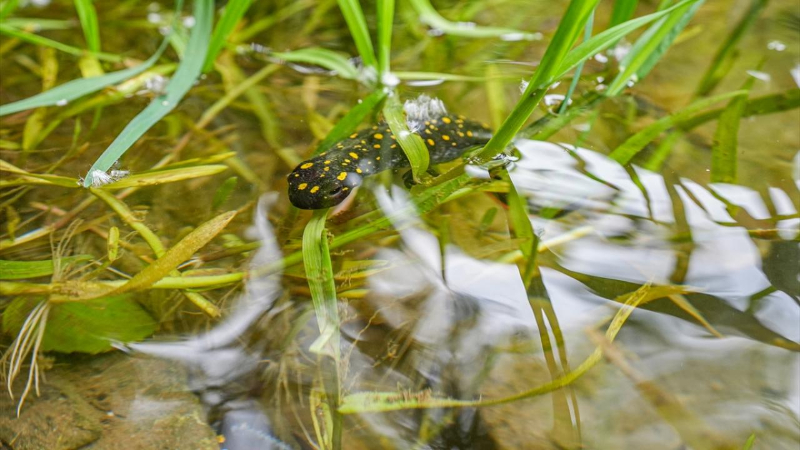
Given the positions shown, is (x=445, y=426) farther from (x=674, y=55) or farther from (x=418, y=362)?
(x=674, y=55)

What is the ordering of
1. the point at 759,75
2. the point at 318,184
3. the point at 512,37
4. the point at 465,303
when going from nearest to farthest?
the point at 465,303 → the point at 318,184 → the point at 759,75 → the point at 512,37

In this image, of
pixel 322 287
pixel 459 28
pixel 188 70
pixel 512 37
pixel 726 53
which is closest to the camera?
pixel 322 287

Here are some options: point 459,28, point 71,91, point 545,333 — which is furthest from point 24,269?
point 459,28

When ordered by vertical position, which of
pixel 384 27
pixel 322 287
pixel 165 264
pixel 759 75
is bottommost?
pixel 322 287

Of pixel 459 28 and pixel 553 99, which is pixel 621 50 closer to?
pixel 553 99

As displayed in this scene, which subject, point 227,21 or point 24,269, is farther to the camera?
point 227,21

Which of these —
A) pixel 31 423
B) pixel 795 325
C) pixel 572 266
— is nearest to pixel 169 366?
pixel 31 423

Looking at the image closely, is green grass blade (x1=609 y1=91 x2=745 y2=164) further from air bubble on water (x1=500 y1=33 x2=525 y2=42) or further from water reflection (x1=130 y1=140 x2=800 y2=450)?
air bubble on water (x1=500 y1=33 x2=525 y2=42)
